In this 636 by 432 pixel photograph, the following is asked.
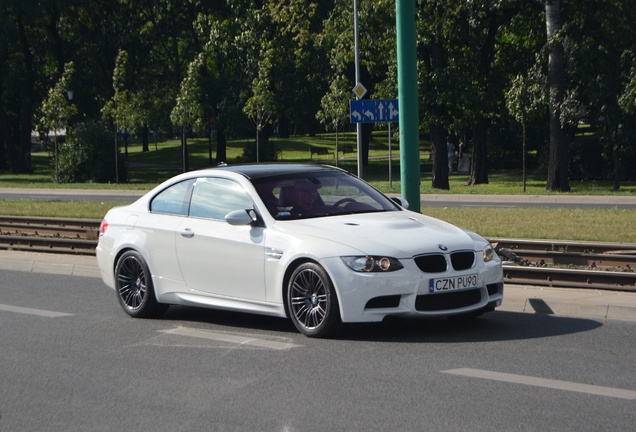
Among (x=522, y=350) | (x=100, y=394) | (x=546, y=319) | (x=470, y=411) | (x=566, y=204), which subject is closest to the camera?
(x=470, y=411)

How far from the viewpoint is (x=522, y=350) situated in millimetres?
8094

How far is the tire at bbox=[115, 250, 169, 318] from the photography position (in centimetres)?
1033

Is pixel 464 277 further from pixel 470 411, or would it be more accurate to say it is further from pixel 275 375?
pixel 470 411

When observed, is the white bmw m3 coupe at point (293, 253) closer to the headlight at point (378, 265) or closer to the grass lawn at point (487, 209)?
the headlight at point (378, 265)

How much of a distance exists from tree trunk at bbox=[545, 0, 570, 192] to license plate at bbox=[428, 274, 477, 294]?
80.5ft

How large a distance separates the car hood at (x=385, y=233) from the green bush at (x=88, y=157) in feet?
126

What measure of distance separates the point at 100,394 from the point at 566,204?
22.5 m

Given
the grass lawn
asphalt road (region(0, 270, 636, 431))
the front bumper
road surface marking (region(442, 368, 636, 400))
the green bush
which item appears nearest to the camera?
asphalt road (region(0, 270, 636, 431))

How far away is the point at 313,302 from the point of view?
8.84m

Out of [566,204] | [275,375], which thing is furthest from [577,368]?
[566,204]

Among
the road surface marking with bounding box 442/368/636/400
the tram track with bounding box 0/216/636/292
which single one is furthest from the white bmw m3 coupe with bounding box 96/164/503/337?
the tram track with bounding box 0/216/636/292

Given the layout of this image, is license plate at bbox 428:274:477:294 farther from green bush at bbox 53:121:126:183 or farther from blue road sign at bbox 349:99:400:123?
green bush at bbox 53:121:126:183

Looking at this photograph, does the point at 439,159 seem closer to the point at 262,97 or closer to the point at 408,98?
the point at 262,97

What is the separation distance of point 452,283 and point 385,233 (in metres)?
0.68
